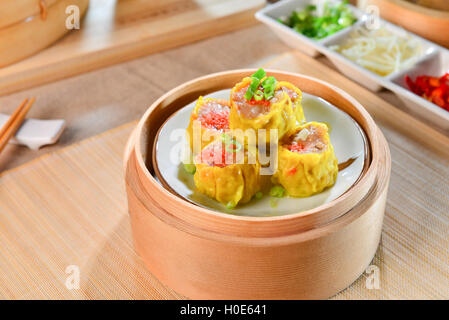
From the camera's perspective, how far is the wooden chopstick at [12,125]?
187cm

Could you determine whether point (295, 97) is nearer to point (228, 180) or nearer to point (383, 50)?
point (228, 180)

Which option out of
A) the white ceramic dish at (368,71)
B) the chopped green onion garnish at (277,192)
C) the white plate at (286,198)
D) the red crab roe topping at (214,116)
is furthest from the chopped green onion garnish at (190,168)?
the white ceramic dish at (368,71)

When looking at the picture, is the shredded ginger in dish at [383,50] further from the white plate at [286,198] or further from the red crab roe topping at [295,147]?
the red crab roe topping at [295,147]

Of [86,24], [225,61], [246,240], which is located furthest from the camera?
[86,24]

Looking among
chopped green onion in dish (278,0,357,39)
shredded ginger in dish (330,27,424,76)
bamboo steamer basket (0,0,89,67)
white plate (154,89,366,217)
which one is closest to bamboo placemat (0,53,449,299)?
shredded ginger in dish (330,27,424,76)

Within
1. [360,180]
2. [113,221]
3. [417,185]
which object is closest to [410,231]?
[417,185]

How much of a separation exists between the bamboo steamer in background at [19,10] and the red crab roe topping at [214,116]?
1.18 m

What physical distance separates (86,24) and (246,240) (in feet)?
5.99

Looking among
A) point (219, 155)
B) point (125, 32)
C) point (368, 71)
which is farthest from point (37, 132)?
point (368, 71)

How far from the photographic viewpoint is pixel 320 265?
1.29 metres

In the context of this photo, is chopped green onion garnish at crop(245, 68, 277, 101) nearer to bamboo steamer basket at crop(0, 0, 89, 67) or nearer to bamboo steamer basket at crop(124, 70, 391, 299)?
bamboo steamer basket at crop(124, 70, 391, 299)

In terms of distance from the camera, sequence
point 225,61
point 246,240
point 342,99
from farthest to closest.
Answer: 1. point 225,61
2. point 342,99
3. point 246,240

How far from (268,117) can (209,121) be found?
199mm

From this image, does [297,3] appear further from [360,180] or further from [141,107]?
[360,180]
